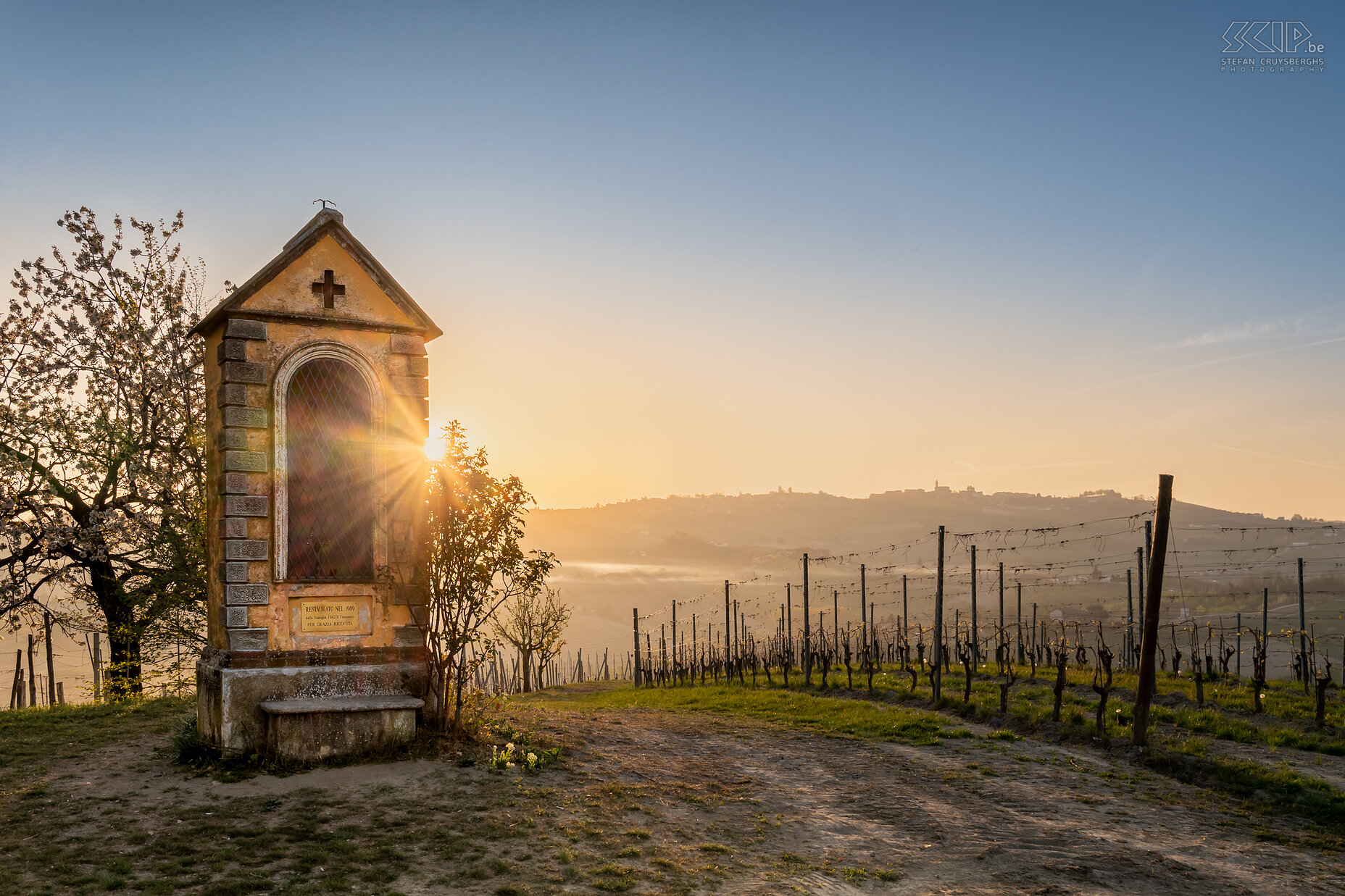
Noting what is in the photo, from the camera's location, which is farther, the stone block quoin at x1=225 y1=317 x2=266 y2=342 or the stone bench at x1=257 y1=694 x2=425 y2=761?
the stone block quoin at x1=225 y1=317 x2=266 y2=342

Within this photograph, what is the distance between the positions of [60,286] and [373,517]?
1445 cm

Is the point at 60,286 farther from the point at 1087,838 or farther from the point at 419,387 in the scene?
the point at 1087,838

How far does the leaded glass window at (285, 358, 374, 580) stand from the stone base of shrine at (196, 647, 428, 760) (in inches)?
45.4

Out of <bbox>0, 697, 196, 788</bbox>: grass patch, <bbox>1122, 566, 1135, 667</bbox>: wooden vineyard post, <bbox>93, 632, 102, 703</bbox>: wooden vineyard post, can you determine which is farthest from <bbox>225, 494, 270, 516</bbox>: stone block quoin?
<bbox>1122, 566, 1135, 667</bbox>: wooden vineyard post

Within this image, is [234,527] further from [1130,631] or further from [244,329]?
[1130,631]

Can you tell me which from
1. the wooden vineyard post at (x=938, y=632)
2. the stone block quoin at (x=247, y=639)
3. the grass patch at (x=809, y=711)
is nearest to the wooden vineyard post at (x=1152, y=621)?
the grass patch at (x=809, y=711)

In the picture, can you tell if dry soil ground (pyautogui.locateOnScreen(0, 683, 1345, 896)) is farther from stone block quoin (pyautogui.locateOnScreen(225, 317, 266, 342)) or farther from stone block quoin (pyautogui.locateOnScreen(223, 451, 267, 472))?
stone block quoin (pyautogui.locateOnScreen(225, 317, 266, 342))

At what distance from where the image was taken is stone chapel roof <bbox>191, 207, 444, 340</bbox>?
11336 millimetres

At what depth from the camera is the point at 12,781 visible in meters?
10.0

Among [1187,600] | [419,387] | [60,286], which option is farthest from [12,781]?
[1187,600]

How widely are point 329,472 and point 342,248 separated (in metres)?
3.20

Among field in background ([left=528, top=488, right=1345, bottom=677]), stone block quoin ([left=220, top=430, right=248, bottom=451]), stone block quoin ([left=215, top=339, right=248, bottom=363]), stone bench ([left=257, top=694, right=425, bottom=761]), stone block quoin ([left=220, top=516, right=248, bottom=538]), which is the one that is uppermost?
stone block quoin ([left=215, top=339, right=248, bottom=363])

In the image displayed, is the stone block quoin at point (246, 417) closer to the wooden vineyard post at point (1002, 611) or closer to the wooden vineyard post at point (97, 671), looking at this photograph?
the wooden vineyard post at point (97, 671)

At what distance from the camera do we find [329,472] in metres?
11.9
